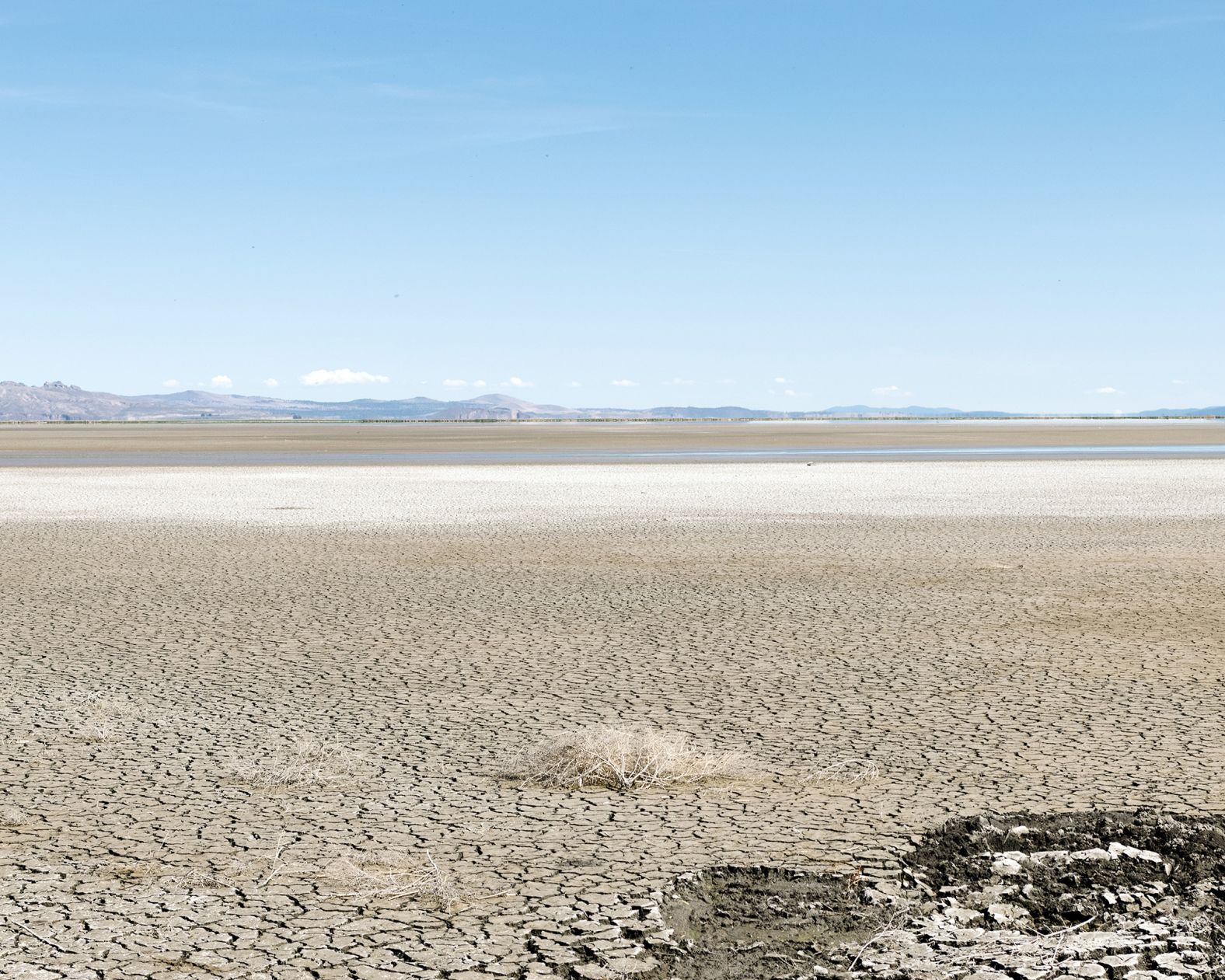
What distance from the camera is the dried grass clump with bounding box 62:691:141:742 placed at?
754 cm

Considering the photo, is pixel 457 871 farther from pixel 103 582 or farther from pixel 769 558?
pixel 769 558

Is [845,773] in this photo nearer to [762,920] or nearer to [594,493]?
[762,920]

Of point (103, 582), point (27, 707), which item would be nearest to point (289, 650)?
point (27, 707)

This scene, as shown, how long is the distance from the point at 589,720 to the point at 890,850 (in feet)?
9.24

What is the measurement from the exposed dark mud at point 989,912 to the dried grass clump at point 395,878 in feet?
2.68

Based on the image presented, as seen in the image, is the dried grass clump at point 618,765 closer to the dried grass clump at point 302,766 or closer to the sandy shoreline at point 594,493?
the dried grass clump at point 302,766

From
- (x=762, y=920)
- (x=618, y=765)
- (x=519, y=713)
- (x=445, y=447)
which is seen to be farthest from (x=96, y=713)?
(x=445, y=447)

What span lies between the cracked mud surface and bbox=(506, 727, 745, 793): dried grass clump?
169mm

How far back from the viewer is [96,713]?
8031 millimetres

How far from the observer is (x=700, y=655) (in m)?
10.1

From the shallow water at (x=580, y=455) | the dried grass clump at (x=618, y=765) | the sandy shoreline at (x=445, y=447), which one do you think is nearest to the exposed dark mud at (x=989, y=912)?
the dried grass clump at (x=618, y=765)

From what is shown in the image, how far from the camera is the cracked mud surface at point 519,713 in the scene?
189 inches

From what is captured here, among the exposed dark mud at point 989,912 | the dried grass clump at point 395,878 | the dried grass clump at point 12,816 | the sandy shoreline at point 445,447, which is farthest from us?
the sandy shoreline at point 445,447

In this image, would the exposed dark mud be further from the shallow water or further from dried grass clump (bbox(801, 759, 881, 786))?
the shallow water
